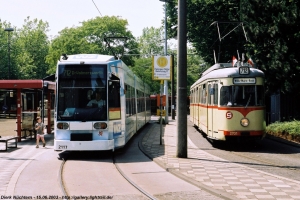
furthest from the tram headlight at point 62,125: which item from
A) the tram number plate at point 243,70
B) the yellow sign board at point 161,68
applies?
the tram number plate at point 243,70

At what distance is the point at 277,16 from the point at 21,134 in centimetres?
1346

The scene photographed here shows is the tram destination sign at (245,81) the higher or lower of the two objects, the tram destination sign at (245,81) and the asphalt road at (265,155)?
the higher

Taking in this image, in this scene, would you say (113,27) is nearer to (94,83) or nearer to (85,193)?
(94,83)

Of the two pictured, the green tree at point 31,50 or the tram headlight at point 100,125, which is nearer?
the tram headlight at point 100,125

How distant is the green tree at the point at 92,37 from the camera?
206 ft

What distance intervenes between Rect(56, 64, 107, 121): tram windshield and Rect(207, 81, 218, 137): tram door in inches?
199

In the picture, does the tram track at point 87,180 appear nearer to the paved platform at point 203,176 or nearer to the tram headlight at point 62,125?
the paved platform at point 203,176

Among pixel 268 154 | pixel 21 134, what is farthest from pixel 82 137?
pixel 21 134

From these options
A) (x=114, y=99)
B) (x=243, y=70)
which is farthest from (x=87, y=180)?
(x=243, y=70)

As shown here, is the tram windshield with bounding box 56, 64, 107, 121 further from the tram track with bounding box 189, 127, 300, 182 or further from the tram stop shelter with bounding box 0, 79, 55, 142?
the tram track with bounding box 189, 127, 300, 182

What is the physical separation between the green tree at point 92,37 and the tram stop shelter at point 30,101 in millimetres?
33908

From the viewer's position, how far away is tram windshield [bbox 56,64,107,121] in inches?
580

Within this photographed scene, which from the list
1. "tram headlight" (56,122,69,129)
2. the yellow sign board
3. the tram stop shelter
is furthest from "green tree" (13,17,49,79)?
"tram headlight" (56,122,69,129)

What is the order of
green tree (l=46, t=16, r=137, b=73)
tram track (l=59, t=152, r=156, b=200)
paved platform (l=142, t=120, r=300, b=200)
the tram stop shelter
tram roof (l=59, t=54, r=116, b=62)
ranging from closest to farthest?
tram track (l=59, t=152, r=156, b=200) → paved platform (l=142, t=120, r=300, b=200) → tram roof (l=59, t=54, r=116, b=62) → the tram stop shelter → green tree (l=46, t=16, r=137, b=73)
